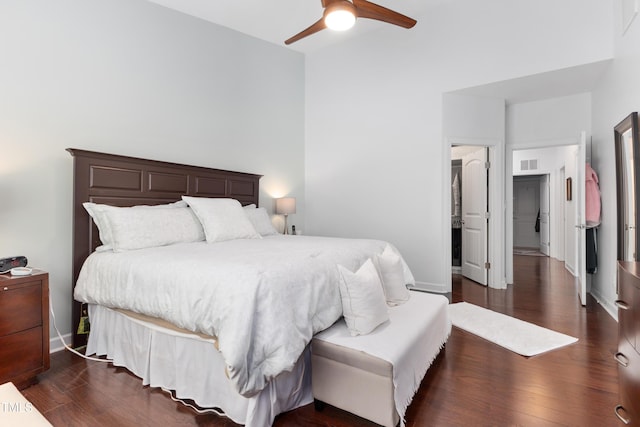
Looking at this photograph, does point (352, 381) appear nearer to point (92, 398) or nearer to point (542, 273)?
point (92, 398)

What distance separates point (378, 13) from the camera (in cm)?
272

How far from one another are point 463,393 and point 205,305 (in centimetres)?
162

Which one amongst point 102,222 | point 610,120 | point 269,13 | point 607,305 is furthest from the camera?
point 269,13

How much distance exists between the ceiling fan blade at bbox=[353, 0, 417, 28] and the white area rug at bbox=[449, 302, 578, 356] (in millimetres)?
2746

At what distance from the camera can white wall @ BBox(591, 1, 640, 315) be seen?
111 inches

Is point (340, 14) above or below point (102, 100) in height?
above

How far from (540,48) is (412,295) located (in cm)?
315

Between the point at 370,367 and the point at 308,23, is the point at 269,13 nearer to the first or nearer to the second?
the point at 308,23

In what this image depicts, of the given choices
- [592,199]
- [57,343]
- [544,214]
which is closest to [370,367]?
[57,343]

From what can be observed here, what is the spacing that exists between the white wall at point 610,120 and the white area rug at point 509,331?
1061 millimetres

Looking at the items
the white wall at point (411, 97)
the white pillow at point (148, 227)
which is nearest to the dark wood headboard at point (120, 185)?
the white pillow at point (148, 227)

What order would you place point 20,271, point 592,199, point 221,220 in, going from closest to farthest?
point 20,271 < point 221,220 < point 592,199

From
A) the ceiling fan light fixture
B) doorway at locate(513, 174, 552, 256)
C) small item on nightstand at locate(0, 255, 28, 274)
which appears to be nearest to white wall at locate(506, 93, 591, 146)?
the ceiling fan light fixture

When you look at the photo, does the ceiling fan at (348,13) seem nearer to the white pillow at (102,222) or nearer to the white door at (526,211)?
the white pillow at (102,222)
